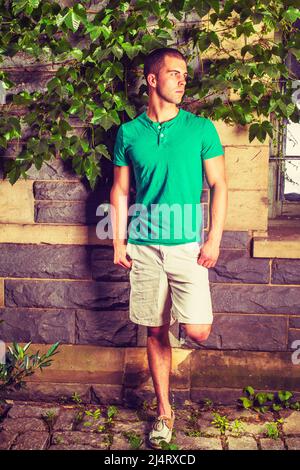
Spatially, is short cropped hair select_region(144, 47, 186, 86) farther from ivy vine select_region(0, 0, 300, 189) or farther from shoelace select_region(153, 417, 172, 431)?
shoelace select_region(153, 417, 172, 431)

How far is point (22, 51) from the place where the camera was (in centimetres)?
420

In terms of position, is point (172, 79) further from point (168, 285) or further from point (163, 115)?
point (168, 285)

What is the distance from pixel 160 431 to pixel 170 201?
52.2 inches

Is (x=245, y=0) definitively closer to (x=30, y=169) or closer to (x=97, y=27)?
(x=97, y=27)

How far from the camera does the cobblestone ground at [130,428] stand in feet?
12.8

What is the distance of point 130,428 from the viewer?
162 inches

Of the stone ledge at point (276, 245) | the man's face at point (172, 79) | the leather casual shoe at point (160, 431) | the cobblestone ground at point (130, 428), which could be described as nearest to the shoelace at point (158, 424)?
the leather casual shoe at point (160, 431)

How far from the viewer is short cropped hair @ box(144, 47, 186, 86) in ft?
12.1

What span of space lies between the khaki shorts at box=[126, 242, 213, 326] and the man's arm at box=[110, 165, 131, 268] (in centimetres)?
7

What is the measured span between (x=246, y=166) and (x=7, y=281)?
1743 millimetres

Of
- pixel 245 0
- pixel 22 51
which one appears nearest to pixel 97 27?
pixel 22 51

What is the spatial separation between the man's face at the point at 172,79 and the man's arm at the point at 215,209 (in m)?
0.41

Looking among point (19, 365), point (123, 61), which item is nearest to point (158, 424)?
point (19, 365)

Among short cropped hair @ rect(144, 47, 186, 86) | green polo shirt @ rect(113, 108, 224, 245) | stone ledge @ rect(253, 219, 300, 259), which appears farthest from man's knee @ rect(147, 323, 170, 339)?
short cropped hair @ rect(144, 47, 186, 86)
